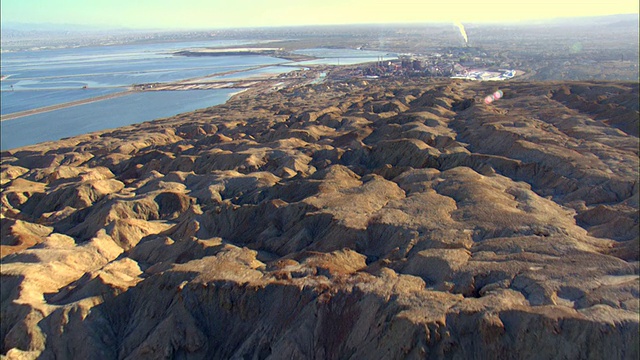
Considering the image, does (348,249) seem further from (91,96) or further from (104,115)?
(91,96)

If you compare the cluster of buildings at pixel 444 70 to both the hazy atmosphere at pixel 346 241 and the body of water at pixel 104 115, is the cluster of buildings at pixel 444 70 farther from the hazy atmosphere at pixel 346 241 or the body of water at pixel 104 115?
the hazy atmosphere at pixel 346 241

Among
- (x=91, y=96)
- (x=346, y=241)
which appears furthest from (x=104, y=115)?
(x=346, y=241)

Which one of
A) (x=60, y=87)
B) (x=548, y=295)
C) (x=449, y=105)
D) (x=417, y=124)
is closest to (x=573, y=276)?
(x=548, y=295)

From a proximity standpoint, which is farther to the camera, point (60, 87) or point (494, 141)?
point (60, 87)

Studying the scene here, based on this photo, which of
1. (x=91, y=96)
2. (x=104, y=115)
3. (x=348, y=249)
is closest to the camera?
(x=348, y=249)

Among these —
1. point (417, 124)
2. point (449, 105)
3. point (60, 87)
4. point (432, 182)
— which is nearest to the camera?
point (432, 182)

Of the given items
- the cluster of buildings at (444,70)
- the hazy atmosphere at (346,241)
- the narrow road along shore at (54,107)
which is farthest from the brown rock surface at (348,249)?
the cluster of buildings at (444,70)

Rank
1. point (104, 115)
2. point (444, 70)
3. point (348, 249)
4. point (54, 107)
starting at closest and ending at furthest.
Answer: point (348, 249)
point (104, 115)
point (54, 107)
point (444, 70)

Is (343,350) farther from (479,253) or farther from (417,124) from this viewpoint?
(417,124)

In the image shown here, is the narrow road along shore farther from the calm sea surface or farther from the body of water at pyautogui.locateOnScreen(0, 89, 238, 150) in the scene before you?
the calm sea surface
